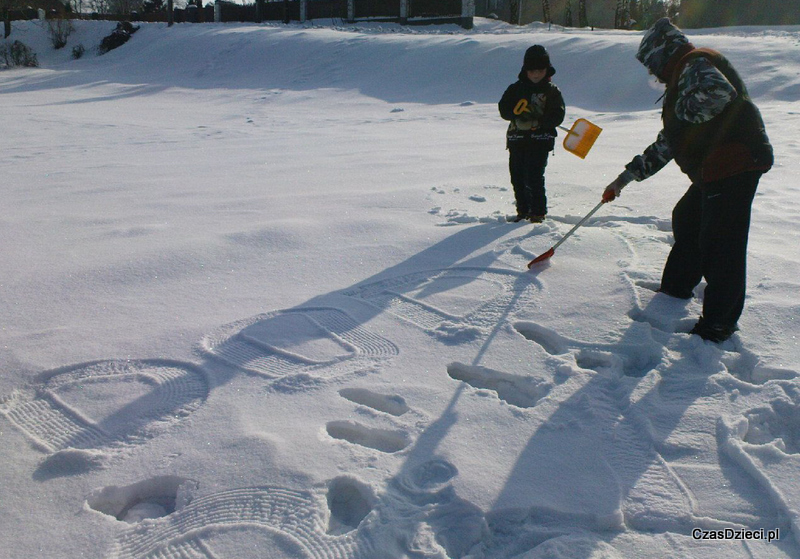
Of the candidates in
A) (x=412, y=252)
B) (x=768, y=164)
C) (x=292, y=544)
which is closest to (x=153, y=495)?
(x=292, y=544)

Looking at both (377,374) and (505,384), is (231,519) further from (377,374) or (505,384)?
(505,384)

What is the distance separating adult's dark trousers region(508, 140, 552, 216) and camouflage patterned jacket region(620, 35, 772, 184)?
1.83 m

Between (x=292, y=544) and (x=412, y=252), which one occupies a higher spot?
(x=412, y=252)

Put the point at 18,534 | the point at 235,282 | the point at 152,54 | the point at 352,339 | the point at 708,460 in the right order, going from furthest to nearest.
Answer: the point at 152,54, the point at 235,282, the point at 352,339, the point at 708,460, the point at 18,534

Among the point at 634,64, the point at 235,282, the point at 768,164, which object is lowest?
the point at 235,282

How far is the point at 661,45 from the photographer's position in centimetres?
297

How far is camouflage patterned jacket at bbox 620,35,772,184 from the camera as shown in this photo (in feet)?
8.72

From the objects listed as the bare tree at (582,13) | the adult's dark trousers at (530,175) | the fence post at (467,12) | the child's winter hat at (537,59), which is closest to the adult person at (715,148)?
the child's winter hat at (537,59)

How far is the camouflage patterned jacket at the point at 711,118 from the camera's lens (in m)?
2.66

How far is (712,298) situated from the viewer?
296cm

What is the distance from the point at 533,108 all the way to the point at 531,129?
0.15 m

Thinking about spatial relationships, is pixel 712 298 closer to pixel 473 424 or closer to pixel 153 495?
pixel 473 424

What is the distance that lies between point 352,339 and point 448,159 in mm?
4468

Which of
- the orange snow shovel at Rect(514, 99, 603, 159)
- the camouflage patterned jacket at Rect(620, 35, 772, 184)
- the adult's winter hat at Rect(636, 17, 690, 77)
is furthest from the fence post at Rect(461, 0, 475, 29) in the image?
the camouflage patterned jacket at Rect(620, 35, 772, 184)
